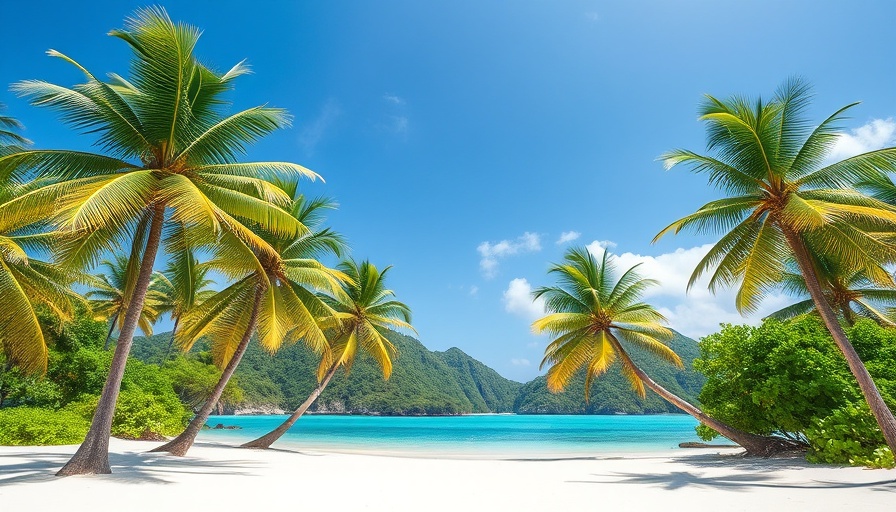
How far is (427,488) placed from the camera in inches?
337

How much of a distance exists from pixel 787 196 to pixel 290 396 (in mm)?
86867

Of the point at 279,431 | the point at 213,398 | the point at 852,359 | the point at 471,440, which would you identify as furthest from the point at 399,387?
the point at 852,359

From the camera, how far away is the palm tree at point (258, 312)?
44.0ft

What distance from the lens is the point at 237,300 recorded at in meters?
14.4

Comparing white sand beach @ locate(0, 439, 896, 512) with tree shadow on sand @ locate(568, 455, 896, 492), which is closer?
white sand beach @ locate(0, 439, 896, 512)

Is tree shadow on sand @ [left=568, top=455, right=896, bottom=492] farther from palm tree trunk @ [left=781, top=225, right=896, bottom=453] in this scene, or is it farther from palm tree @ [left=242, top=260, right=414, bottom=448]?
palm tree @ [left=242, top=260, right=414, bottom=448]

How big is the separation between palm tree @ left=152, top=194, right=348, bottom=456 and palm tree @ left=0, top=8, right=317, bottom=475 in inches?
149

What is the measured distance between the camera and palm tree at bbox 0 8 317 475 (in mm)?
7957

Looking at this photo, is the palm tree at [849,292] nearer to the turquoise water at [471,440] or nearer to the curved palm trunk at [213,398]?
the turquoise water at [471,440]

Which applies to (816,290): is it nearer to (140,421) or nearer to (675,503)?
(675,503)

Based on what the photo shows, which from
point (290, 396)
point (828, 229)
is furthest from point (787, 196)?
point (290, 396)

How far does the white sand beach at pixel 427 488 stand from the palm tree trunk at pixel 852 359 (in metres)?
0.89

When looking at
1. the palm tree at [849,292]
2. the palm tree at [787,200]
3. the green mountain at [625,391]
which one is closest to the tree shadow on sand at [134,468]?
the palm tree at [787,200]

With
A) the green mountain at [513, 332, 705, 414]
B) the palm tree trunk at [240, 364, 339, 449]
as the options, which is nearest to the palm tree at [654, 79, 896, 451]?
the palm tree trunk at [240, 364, 339, 449]
